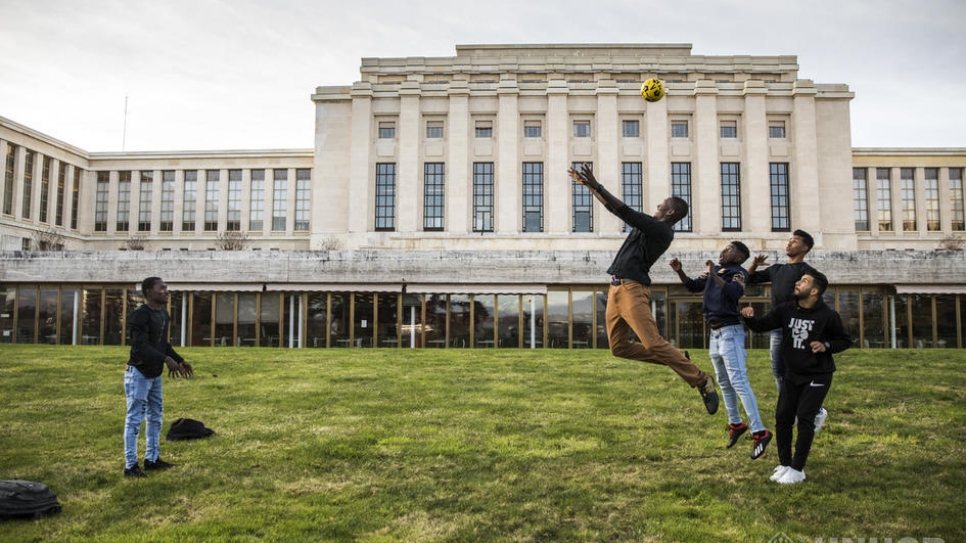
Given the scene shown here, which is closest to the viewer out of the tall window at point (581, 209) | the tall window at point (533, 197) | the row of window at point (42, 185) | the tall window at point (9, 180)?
the tall window at point (581, 209)

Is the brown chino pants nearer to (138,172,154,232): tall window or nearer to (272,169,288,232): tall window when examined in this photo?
(272,169,288,232): tall window

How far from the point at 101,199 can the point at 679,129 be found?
60468mm

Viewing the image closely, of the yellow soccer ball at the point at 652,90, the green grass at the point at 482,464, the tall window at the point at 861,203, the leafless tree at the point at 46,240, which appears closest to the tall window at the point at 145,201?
the leafless tree at the point at 46,240

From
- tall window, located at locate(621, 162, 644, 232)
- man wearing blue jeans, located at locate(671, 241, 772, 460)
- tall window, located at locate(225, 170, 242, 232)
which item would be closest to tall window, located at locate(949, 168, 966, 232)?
tall window, located at locate(621, 162, 644, 232)

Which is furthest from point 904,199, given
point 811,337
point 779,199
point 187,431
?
point 187,431

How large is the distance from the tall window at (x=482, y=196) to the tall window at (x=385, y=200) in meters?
7.17

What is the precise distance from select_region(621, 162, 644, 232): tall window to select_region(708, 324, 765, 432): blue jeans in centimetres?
5353

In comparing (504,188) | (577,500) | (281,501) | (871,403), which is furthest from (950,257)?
(504,188)

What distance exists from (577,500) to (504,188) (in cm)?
5406

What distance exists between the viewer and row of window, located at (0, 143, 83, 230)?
64500 millimetres

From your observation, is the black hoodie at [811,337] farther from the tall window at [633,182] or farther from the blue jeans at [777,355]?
the tall window at [633,182]

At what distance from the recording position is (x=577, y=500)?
20.9ft

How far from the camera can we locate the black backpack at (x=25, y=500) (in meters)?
5.99

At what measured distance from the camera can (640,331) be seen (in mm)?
7152
